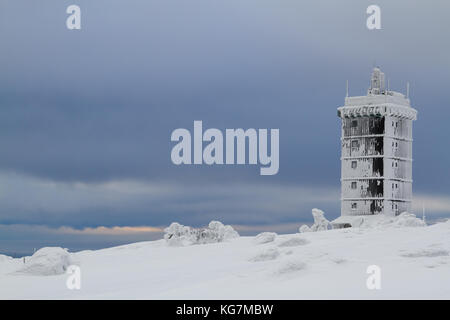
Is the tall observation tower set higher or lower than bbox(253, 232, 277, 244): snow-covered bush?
higher

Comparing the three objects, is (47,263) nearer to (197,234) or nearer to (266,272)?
(266,272)

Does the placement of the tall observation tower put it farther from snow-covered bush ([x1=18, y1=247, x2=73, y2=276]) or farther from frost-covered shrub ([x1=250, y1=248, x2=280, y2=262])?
snow-covered bush ([x1=18, y1=247, x2=73, y2=276])

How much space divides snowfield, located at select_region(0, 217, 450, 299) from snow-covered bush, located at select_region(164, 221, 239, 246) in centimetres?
682

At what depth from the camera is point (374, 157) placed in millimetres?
60938

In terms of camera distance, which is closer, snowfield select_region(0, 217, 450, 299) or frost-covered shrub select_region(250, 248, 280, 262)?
snowfield select_region(0, 217, 450, 299)

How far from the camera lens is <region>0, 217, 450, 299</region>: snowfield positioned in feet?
79.9

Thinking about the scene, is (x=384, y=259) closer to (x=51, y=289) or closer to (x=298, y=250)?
(x=298, y=250)

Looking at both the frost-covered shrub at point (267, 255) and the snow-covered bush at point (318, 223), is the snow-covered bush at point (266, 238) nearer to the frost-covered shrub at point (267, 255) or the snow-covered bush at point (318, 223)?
the frost-covered shrub at point (267, 255)

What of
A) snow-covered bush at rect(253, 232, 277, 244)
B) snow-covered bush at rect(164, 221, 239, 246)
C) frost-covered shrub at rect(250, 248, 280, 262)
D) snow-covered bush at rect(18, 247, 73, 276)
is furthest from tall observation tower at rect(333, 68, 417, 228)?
snow-covered bush at rect(18, 247, 73, 276)

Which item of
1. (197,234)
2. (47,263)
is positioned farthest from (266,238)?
(47,263)
